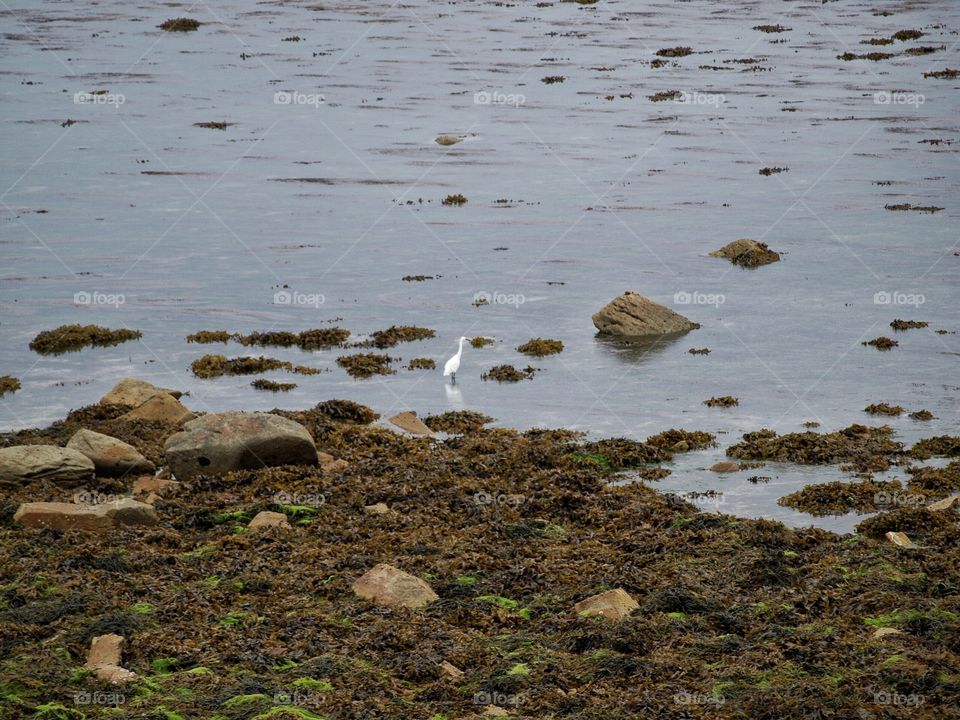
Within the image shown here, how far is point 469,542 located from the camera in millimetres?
15336

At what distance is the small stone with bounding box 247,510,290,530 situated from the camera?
15.9 metres

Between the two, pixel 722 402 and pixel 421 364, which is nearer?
pixel 722 402

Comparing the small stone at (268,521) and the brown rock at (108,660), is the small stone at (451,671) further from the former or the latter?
the small stone at (268,521)

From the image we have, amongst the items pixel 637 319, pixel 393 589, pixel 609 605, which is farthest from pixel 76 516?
pixel 637 319

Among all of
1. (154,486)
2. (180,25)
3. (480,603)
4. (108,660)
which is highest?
(108,660)

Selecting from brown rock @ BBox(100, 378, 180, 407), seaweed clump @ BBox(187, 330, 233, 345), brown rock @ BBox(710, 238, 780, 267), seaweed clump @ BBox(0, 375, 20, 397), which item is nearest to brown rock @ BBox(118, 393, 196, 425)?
brown rock @ BBox(100, 378, 180, 407)

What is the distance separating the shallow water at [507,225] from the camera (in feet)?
70.6

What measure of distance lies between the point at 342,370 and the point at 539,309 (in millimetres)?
4976

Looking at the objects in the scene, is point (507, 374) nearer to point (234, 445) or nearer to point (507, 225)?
point (234, 445)

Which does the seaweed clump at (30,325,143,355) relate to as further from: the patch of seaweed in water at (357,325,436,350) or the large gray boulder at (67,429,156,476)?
the large gray boulder at (67,429,156,476)

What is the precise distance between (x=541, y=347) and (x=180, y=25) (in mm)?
64225

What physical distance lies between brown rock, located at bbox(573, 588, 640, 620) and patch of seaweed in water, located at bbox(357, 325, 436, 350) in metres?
11.1

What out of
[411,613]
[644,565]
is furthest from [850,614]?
[411,613]

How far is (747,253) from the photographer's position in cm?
2948
